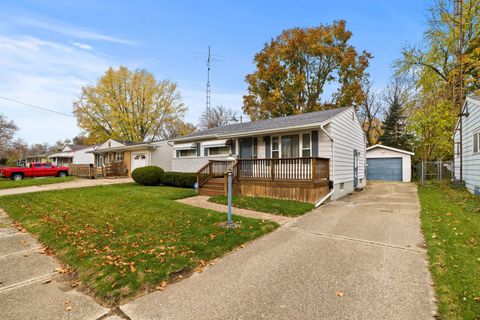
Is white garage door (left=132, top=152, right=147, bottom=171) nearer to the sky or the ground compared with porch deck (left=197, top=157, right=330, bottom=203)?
nearer to the sky

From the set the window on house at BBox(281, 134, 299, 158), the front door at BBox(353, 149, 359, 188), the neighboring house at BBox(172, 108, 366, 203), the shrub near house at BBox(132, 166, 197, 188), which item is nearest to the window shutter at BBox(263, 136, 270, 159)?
the neighboring house at BBox(172, 108, 366, 203)

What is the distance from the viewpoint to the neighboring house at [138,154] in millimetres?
20281

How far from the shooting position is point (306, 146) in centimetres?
1044

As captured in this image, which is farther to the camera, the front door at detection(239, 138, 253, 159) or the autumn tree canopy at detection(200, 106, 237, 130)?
the autumn tree canopy at detection(200, 106, 237, 130)

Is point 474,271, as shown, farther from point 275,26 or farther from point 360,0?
point 275,26

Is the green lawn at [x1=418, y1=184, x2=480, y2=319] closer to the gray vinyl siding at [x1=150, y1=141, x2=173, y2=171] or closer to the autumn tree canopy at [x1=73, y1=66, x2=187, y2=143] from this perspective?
the gray vinyl siding at [x1=150, y1=141, x2=173, y2=171]

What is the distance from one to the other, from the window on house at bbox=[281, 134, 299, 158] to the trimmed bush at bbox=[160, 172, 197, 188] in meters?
5.59

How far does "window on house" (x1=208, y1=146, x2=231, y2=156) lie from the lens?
13505 mm

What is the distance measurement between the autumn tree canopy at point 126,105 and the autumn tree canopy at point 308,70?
14.3 m

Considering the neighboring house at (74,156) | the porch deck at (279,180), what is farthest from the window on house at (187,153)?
the neighboring house at (74,156)

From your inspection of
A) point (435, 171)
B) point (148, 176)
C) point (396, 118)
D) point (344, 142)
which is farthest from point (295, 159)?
point (396, 118)

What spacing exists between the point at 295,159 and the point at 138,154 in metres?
17.2

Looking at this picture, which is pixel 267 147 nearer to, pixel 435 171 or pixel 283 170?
pixel 283 170

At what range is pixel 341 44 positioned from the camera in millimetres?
23375
